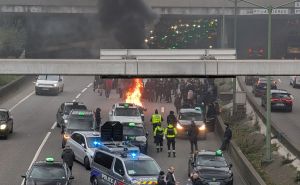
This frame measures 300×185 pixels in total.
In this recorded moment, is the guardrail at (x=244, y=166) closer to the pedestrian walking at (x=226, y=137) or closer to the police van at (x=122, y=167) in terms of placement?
the pedestrian walking at (x=226, y=137)

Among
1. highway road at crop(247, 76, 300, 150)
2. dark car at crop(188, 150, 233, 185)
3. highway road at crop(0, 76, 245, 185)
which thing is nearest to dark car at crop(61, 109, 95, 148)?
highway road at crop(0, 76, 245, 185)

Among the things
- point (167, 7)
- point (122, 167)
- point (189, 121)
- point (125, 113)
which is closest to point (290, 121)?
point (189, 121)

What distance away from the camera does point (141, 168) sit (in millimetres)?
26953

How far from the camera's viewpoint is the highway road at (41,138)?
32750 millimetres

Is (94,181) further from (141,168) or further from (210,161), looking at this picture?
(210,161)

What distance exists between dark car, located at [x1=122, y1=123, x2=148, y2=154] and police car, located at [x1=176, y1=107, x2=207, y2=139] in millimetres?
4823

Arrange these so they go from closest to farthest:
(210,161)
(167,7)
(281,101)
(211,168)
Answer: (211,168)
(210,161)
(281,101)
(167,7)

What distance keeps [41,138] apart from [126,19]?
1652 cm

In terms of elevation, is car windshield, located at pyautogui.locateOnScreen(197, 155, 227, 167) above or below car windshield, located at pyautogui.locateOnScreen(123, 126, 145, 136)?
below

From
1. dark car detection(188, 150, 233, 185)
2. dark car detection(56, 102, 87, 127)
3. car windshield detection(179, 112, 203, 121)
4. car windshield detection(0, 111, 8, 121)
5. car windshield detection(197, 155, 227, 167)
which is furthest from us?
dark car detection(56, 102, 87, 127)

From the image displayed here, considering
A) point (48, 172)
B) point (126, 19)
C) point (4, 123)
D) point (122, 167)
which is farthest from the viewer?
point (126, 19)

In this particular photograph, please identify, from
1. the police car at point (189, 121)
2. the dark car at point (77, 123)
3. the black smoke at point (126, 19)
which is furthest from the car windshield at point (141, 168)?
the black smoke at point (126, 19)

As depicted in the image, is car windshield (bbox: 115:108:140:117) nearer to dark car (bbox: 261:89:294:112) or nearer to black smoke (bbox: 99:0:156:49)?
black smoke (bbox: 99:0:156:49)

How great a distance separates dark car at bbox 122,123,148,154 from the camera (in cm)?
3584
